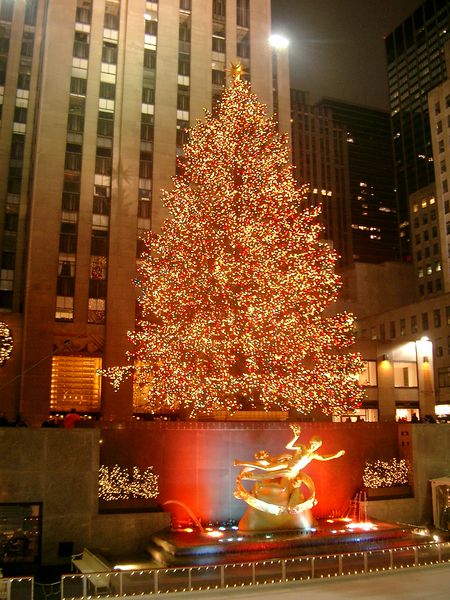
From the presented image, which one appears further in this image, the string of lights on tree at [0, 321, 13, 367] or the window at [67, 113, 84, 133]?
the window at [67, 113, 84, 133]

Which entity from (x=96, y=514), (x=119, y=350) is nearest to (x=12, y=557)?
(x=96, y=514)

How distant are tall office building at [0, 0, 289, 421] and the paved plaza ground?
28.4 meters

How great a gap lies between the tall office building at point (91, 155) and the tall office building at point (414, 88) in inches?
4720

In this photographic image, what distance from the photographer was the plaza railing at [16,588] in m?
11.6

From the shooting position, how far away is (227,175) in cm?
2612

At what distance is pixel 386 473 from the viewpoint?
22047 millimetres

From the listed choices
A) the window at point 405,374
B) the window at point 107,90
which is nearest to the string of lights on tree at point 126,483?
the window at point 107,90

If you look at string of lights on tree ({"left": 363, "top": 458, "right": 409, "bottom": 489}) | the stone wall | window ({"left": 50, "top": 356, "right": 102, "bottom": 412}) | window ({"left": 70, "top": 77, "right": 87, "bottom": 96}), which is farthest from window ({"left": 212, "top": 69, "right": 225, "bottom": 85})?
the stone wall

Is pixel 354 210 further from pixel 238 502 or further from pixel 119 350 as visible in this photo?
pixel 238 502

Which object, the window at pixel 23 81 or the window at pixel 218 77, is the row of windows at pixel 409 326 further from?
the window at pixel 23 81

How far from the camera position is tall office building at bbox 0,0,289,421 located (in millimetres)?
41531

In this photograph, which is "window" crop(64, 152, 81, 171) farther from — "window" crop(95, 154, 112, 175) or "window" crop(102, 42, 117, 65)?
"window" crop(102, 42, 117, 65)

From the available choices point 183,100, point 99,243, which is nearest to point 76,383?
point 99,243

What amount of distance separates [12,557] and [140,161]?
34597mm
